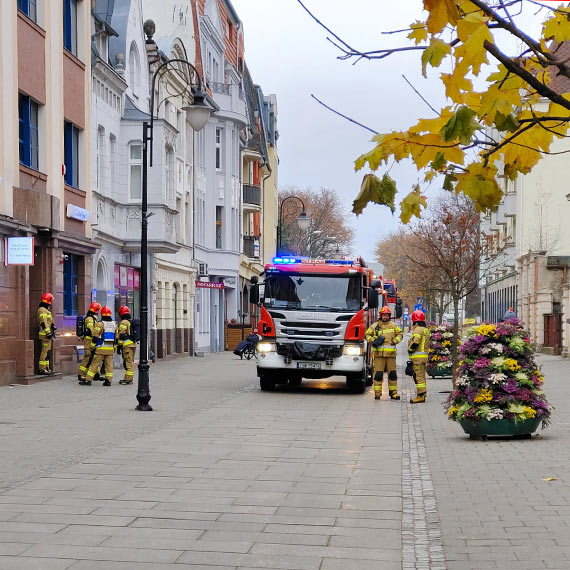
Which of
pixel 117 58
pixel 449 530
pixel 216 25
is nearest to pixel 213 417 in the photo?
pixel 449 530

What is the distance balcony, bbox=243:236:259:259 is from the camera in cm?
6179

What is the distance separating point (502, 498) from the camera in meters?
9.52

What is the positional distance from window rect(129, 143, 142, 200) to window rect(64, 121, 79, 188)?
5626mm

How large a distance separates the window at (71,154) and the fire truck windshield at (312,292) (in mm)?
7565

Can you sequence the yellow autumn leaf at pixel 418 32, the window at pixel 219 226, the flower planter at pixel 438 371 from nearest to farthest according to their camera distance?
the yellow autumn leaf at pixel 418 32 < the flower planter at pixel 438 371 < the window at pixel 219 226

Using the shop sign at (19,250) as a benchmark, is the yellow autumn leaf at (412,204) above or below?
below

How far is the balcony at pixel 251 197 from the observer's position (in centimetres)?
6100

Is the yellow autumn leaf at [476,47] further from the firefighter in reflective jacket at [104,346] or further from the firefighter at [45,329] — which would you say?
the firefighter at [45,329]

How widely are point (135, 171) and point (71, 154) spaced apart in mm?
6542

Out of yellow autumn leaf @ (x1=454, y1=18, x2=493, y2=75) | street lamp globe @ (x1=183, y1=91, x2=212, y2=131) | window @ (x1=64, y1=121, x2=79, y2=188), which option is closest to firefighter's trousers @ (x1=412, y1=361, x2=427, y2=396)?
street lamp globe @ (x1=183, y1=91, x2=212, y2=131)

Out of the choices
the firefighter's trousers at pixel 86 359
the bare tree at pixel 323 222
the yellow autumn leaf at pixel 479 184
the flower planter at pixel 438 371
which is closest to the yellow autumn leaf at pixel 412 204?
the yellow autumn leaf at pixel 479 184

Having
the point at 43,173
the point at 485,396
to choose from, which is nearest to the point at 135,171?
the point at 43,173

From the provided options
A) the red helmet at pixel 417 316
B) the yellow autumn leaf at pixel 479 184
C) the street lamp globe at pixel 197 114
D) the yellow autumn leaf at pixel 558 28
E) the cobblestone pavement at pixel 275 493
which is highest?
the street lamp globe at pixel 197 114

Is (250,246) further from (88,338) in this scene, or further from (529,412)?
(529,412)
